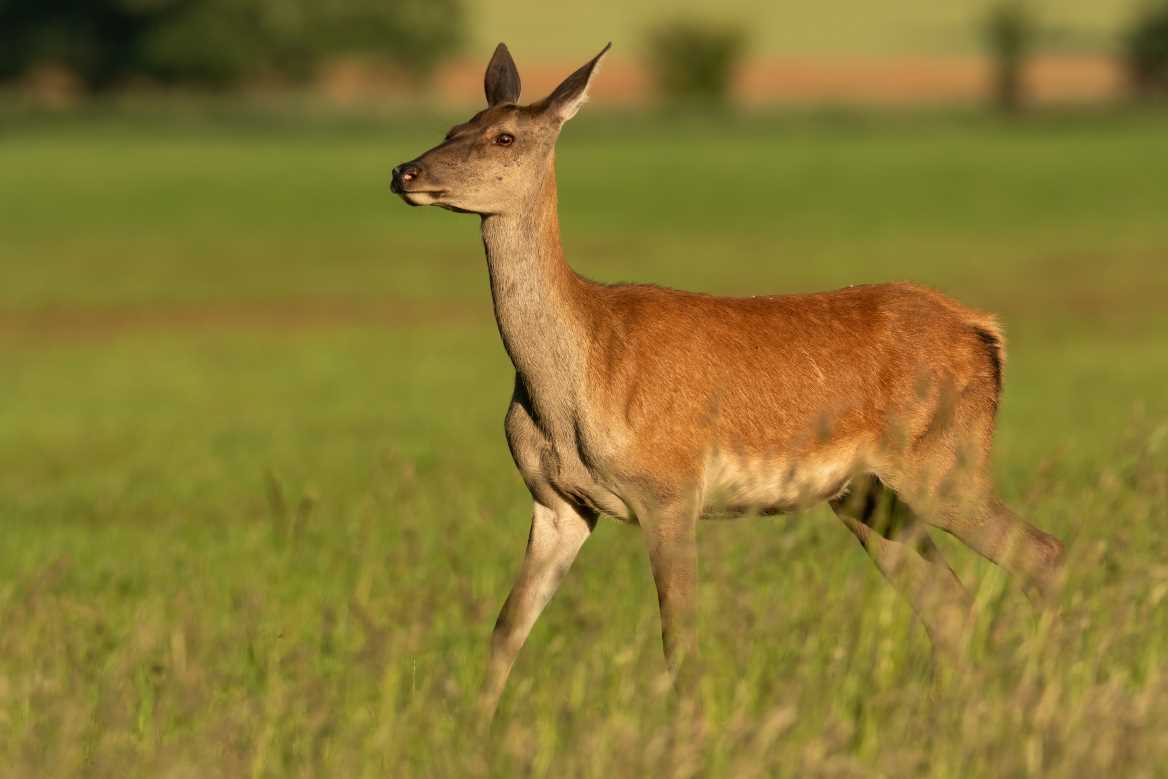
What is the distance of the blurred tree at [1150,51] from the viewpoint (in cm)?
12875

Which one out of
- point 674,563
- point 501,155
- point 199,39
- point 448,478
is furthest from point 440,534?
point 199,39

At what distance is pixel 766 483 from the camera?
765 cm

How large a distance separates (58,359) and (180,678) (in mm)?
21143

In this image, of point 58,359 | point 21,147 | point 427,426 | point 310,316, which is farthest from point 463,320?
point 21,147

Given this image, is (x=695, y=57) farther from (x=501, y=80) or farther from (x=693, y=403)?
(x=693, y=403)

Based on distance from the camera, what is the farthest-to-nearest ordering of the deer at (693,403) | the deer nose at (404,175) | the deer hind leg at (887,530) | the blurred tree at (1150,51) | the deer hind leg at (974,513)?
the blurred tree at (1150,51) → the deer hind leg at (974,513) → the deer hind leg at (887,530) → the deer at (693,403) → the deer nose at (404,175)

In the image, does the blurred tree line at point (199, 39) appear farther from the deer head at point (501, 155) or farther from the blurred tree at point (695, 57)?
the deer head at point (501, 155)

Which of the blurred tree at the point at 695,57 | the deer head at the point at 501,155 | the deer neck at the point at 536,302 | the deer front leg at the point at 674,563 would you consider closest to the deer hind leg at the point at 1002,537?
the deer front leg at the point at 674,563

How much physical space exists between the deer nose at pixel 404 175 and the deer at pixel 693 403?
0.01 m

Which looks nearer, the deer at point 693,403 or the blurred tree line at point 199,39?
the deer at point 693,403

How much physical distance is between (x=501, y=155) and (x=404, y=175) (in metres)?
0.42

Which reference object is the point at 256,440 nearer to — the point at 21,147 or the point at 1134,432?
the point at 1134,432

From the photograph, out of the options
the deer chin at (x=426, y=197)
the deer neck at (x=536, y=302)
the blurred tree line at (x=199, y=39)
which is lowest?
the blurred tree line at (x=199, y=39)

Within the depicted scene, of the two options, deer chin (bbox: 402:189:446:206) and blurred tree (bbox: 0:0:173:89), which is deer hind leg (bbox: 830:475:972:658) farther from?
blurred tree (bbox: 0:0:173:89)
